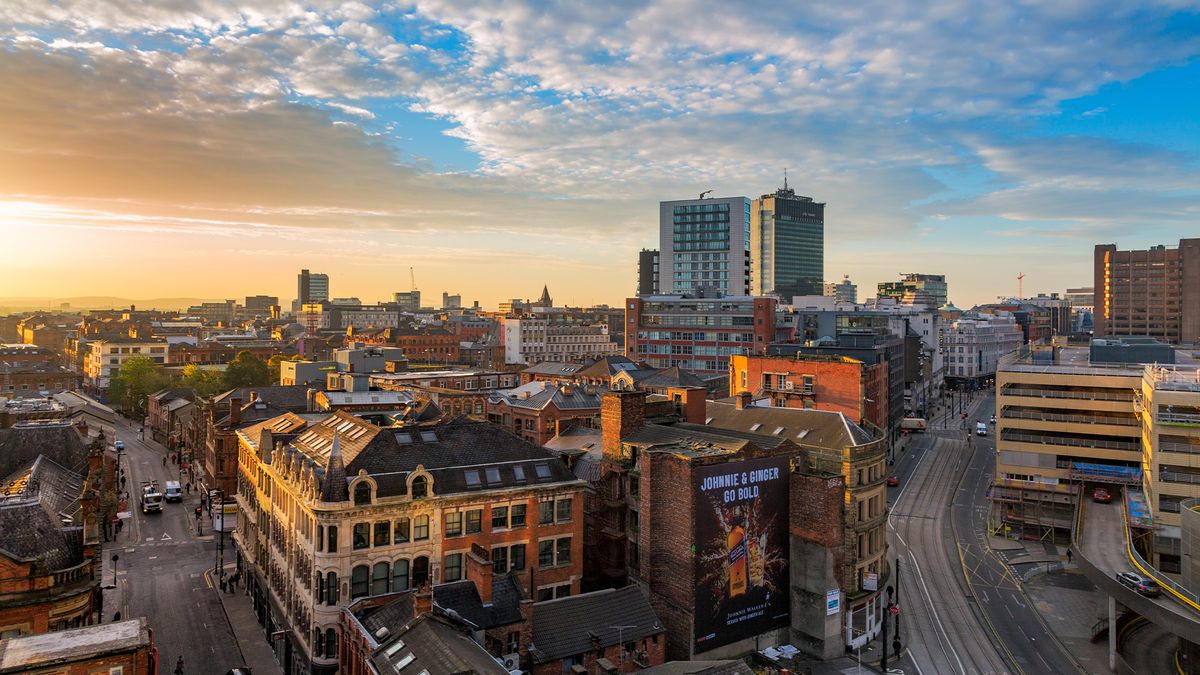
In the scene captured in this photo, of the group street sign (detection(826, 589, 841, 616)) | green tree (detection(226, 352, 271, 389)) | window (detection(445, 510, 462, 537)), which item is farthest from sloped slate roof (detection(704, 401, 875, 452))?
green tree (detection(226, 352, 271, 389))

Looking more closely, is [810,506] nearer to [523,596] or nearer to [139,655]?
[523,596]

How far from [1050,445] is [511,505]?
74532 millimetres

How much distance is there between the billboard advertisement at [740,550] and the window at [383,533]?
2196 cm

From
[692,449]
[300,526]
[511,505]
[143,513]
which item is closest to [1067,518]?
[692,449]

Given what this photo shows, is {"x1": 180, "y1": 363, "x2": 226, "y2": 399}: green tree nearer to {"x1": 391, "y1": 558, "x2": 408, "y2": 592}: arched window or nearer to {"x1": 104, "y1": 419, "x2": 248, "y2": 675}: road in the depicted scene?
{"x1": 104, "y1": 419, "x2": 248, "y2": 675}: road

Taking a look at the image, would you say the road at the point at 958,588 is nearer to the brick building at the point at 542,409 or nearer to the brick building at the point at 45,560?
the brick building at the point at 542,409

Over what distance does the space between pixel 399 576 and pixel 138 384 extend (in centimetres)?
15186

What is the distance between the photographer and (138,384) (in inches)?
6845

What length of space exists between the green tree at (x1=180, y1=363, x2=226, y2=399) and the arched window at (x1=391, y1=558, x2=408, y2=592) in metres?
117

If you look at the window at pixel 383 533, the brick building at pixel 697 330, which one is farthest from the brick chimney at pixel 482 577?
the brick building at pixel 697 330

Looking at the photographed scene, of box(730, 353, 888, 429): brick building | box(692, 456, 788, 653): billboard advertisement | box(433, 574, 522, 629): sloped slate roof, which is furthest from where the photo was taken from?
box(730, 353, 888, 429): brick building

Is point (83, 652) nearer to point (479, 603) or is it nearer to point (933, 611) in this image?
point (479, 603)

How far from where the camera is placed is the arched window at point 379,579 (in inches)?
2060

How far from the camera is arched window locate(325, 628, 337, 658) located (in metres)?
50.6
